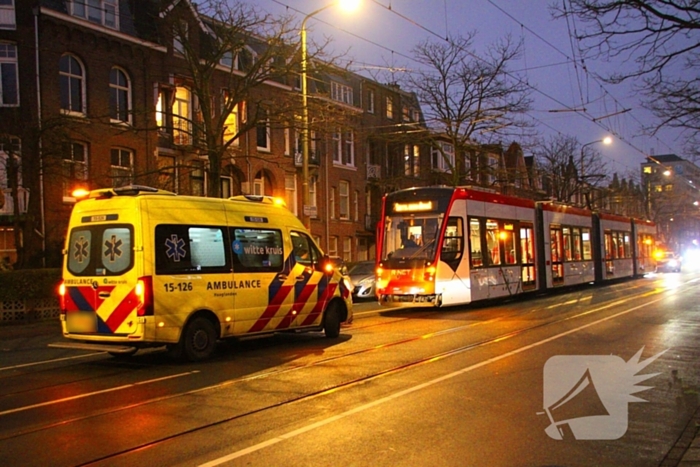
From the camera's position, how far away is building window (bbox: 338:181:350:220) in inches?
1620

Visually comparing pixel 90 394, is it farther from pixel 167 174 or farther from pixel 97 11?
pixel 97 11

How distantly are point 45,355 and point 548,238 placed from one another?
17.5 metres

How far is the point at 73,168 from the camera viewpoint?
902 inches

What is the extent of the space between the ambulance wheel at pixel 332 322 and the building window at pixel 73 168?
1105 cm

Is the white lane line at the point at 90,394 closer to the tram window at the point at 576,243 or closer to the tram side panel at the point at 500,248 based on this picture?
the tram side panel at the point at 500,248

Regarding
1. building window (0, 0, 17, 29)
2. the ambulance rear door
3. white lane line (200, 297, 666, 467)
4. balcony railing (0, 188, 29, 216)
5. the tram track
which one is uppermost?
building window (0, 0, 17, 29)

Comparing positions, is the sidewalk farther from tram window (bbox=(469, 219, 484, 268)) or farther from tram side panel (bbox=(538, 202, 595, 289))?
tram side panel (bbox=(538, 202, 595, 289))

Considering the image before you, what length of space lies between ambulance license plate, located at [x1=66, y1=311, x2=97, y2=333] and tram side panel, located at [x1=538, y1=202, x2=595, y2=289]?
1733 centimetres

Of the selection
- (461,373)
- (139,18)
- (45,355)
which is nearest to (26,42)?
(139,18)

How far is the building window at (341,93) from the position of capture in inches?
1609

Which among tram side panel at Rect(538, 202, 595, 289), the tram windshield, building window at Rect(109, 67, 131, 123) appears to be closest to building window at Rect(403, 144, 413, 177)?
tram side panel at Rect(538, 202, 595, 289)

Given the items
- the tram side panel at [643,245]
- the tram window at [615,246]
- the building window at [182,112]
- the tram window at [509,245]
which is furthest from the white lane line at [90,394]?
the tram side panel at [643,245]

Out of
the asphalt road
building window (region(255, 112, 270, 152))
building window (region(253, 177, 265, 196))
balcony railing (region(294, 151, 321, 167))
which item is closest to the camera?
the asphalt road

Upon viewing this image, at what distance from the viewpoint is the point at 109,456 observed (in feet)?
19.4
